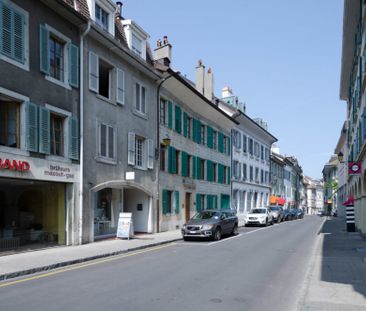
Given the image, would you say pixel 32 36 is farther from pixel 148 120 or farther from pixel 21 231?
pixel 148 120

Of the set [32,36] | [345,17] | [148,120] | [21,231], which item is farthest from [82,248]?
[345,17]

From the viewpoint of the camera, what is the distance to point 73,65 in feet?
52.9

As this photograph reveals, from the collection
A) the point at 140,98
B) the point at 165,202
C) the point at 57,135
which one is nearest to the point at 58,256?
the point at 57,135

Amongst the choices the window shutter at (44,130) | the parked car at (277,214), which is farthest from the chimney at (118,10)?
the parked car at (277,214)

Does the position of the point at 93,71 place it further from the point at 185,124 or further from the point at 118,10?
the point at 185,124

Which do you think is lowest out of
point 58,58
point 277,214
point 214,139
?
point 277,214

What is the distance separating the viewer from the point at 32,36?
552 inches

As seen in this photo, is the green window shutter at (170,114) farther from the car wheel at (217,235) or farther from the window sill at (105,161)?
the car wheel at (217,235)

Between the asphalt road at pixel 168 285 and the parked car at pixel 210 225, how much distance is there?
16.3ft

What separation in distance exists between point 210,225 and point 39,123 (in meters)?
8.96

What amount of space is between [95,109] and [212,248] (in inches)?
303

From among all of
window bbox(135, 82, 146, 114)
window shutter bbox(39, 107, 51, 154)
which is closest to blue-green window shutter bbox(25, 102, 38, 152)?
window shutter bbox(39, 107, 51, 154)

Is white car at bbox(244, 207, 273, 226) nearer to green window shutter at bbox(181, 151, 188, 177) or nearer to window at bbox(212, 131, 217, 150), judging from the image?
window at bbox(212, 131, 217, 150)

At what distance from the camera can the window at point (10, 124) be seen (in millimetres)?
13172
